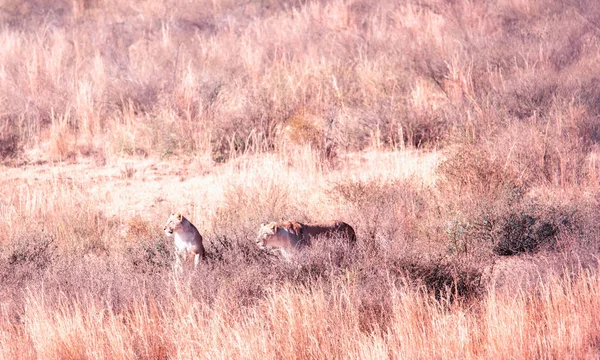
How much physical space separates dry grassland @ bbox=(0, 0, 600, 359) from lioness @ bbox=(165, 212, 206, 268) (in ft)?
0.83

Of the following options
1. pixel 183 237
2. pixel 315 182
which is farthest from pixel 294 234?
pixel 315 182

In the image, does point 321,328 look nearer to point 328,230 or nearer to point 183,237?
point 328,230

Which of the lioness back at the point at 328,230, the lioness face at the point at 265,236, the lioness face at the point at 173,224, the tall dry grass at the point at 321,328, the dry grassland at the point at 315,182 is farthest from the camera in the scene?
the lioness back at the point at 328,230

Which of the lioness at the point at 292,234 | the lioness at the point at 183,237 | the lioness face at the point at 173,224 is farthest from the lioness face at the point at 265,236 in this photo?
the lioness face at the point at 173,224

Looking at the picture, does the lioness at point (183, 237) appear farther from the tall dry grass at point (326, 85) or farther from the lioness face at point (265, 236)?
the tall dry grass at point (326, 85)

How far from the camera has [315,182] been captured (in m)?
10.2

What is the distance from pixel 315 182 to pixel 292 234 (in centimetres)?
320

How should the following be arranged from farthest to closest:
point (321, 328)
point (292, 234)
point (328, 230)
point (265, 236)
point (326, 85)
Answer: point (326, 85), point (328, 230), point (292, 234), point (265, 236), point (321, 328)

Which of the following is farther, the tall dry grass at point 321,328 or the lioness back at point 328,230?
the lioness back at point 328,230

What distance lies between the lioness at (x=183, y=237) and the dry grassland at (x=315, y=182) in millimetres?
253

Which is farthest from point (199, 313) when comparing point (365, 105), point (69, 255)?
point (365, 105)

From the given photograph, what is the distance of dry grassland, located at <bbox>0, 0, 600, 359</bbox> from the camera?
5758 millimetres

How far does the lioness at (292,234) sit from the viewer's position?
6918 millimetres

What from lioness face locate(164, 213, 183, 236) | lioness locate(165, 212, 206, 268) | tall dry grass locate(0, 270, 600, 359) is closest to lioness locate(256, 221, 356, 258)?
lioness locate(165, 212, 206, 268)
